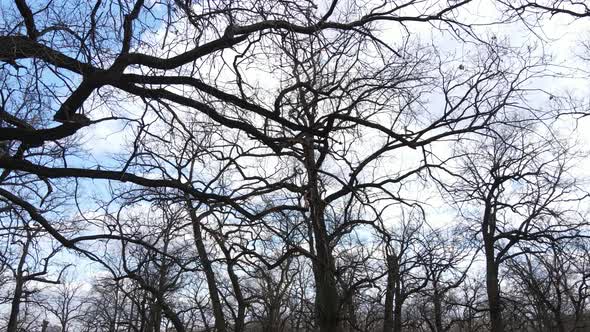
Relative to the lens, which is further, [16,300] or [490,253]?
[490,253]

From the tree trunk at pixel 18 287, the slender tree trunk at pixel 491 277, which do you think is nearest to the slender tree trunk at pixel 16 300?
the tree trunk at pixel 18 287

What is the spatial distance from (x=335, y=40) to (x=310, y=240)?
6.44m

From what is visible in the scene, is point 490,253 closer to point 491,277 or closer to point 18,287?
point 491,277

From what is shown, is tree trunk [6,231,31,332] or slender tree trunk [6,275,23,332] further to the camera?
slender tree trunk [6,275,23,332]

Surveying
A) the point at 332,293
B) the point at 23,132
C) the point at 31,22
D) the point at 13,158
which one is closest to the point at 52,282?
the point at 332,293

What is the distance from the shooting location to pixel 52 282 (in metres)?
18.5

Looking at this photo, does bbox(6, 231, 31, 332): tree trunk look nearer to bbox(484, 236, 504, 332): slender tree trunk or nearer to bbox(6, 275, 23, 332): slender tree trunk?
bbox(6, 275, 23, 332): slender tree trunk

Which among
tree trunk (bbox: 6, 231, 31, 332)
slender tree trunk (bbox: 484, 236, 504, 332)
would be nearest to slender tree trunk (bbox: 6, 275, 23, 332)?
tree trunk (bbox: 6, 231, 31, 332)

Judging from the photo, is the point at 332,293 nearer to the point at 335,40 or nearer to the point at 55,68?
the point at 335,40

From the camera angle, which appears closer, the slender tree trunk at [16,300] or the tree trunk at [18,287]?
the tree trunk at [18,287]

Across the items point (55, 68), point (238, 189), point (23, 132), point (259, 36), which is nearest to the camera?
point (55, 68)

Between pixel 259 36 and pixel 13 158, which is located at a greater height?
pixel 259 36

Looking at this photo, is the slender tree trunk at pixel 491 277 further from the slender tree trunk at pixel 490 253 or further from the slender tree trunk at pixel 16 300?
the slender tree trunk at pixel 16 300

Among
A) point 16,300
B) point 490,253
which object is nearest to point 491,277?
point 490,253
